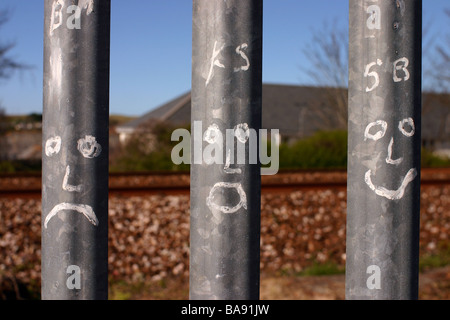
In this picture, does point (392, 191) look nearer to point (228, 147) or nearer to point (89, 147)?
point (228, 147)

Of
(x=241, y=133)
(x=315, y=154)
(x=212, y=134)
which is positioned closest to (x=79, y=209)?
(x=212, y=134)

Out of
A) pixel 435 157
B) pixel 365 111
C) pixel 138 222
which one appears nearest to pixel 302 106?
pixel 435 157

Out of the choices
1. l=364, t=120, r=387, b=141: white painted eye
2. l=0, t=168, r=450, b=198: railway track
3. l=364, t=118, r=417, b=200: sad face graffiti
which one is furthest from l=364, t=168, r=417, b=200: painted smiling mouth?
l=0, t=168, r=450, b=198: railway track

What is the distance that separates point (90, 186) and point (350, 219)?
1.27 m

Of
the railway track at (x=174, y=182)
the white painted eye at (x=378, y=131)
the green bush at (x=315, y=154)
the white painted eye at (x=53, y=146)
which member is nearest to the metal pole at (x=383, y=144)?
the white painted eye at (x=378, y=131)

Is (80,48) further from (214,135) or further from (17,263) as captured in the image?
(17,263)

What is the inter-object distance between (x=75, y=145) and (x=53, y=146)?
121 mm

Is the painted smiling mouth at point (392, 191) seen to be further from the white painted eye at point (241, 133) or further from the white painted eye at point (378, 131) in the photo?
the white painted eye at point (241, 133)

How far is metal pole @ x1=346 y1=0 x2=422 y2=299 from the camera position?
215 cm

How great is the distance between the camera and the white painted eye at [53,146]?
2.08 meters

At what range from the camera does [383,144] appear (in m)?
2.16

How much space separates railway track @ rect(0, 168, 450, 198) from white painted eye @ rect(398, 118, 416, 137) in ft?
26.9

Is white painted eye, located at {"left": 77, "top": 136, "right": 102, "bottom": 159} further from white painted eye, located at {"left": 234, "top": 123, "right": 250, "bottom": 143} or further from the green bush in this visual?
the green bush

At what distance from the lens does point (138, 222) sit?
7.68m
